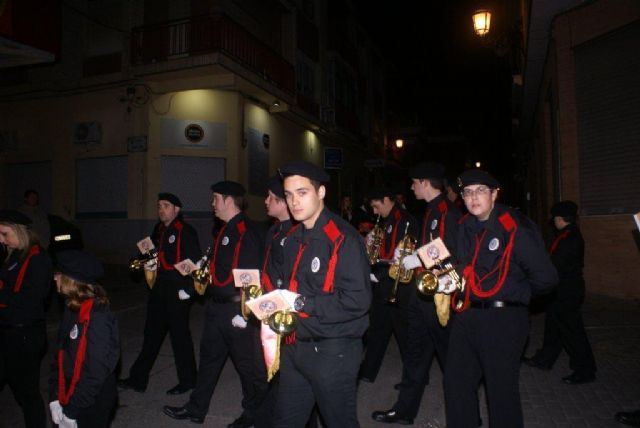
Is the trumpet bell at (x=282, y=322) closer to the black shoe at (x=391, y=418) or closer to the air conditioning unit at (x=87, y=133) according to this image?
the black shoe at (x=391, y=418)

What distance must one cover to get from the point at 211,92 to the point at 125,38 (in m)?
3.18

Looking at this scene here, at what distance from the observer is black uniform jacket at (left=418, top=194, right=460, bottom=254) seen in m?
4.70

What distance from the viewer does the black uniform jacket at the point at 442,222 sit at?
4.70 metres

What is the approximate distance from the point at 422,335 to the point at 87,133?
14807mm

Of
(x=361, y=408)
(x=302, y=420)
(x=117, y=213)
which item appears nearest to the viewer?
(x=302, y=420)

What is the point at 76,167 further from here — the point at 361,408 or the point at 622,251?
the point at 622,251

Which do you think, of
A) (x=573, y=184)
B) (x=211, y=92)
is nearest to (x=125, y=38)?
(x=211, y=92)

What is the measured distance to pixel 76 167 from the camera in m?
16.3

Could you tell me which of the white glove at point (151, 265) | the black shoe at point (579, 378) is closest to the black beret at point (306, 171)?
the white glove at point (151, 265)

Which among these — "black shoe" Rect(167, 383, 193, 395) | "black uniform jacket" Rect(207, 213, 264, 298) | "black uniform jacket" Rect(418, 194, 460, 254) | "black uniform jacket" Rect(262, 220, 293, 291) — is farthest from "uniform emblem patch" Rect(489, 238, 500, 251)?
"black shoe" Rect(167, 383, 193, 395)

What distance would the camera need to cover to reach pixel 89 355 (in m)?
3.23

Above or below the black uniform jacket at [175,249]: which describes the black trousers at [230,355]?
below

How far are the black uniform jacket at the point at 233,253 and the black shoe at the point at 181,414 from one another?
3.91 feet

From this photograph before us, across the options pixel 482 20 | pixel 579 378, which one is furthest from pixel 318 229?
pixel 482 20
